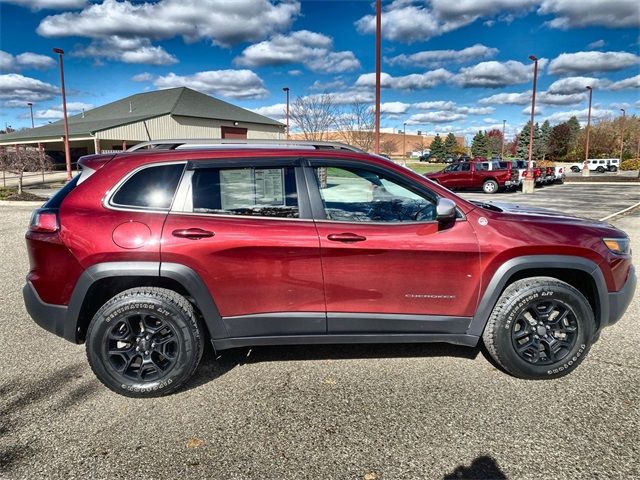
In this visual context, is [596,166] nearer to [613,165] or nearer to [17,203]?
[613,165]

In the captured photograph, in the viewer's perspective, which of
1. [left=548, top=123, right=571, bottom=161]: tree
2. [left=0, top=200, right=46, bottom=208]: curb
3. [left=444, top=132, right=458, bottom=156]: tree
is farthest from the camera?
[left=444, top=132, right=458, bottom=156]: tree

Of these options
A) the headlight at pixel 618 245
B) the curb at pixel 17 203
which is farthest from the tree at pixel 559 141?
the headlight at pixel 618 245

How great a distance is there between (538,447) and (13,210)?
16398 mm

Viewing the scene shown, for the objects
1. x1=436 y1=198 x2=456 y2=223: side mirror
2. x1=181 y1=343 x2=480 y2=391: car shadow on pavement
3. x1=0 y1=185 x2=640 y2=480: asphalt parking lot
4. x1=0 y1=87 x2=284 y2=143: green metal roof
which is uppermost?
x1=0 y1=87 x2=284 y2=143: green metal roof

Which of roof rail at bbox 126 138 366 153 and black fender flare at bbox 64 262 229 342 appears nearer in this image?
black fender flare at bbox 64 262 229 342

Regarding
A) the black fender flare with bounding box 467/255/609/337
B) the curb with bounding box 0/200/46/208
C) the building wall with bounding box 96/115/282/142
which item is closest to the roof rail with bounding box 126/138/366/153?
the black fender flare with bounding box 467/255/609/337

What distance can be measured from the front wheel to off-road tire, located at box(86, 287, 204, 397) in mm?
21103

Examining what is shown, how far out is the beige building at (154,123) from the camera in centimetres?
3219

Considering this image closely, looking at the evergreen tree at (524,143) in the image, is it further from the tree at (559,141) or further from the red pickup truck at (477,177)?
the red pickup truck at (477,177)

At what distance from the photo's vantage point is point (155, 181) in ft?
10.5

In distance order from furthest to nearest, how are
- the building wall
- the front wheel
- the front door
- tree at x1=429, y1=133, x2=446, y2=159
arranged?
1. tree at x1=429, y1=133, x2=446, y2=159
2. the building wall
3. the front wheel
4. the front door

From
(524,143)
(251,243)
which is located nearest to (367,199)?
(251,243)

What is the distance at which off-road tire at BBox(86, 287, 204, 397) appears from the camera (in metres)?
3.07

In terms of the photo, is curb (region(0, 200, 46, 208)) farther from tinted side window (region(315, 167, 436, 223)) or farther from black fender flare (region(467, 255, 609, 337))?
black fender flare (region(467, 255, 609, 337))
